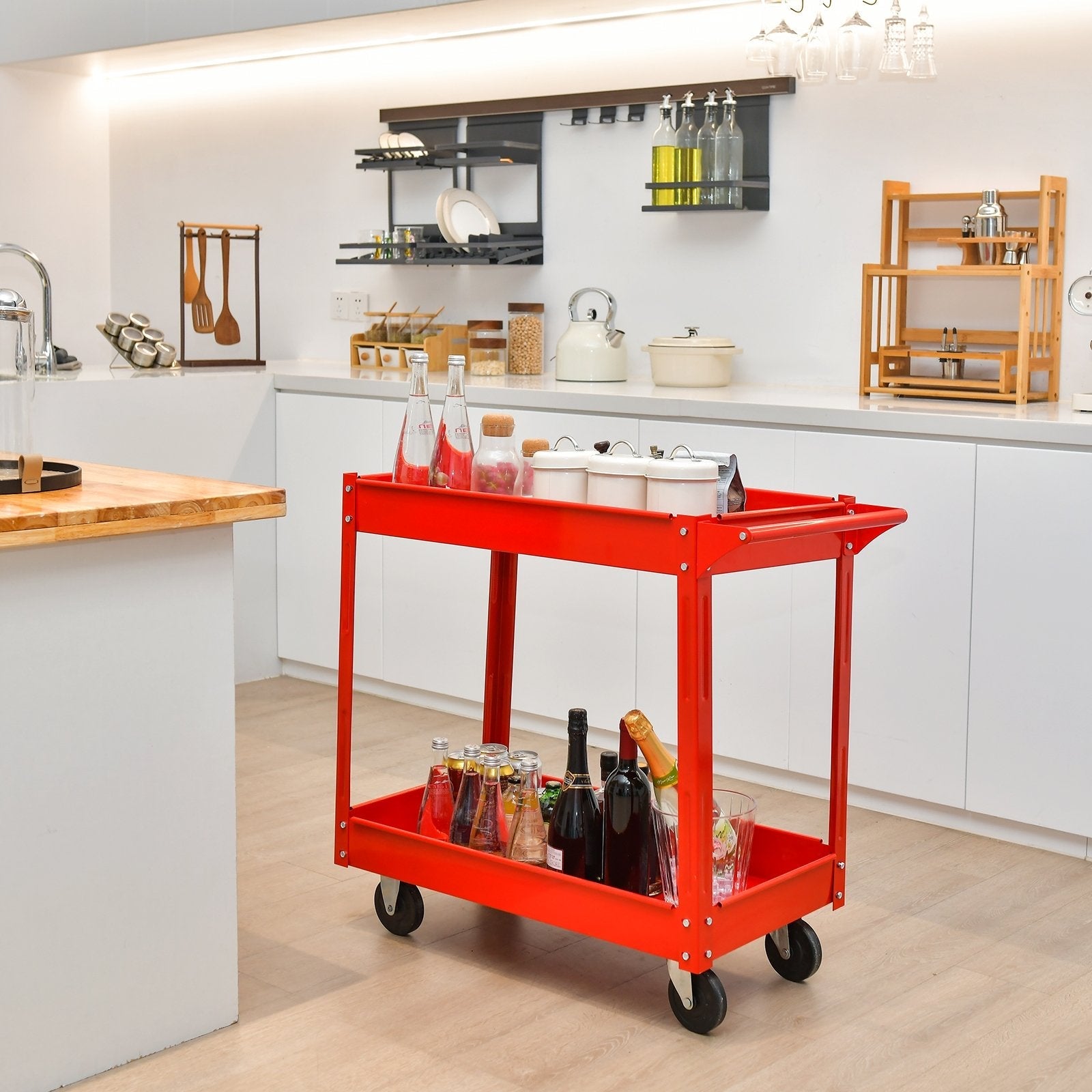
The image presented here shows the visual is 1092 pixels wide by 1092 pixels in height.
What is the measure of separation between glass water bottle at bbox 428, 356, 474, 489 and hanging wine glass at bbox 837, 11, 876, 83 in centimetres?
121

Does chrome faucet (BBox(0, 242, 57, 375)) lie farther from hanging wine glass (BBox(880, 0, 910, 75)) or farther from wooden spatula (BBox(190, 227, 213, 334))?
hanging wine glass (BBox(880, 0, 910, 75))

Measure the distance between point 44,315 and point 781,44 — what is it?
182 centimetres

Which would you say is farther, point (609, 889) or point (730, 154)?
point (730, 154)

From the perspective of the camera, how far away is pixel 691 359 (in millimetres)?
3795

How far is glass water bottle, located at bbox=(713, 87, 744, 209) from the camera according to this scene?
150 inches

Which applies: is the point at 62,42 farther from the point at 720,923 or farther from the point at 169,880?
the point at 720,923

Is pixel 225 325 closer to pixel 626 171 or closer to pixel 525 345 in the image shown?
pixel 525 345

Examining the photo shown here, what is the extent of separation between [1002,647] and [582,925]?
1175 mm

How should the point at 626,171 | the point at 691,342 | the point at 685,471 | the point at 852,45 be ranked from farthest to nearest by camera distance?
→ the point at 626,171 < the point at 691,342 < the point at 852,45 < the point at 685,471

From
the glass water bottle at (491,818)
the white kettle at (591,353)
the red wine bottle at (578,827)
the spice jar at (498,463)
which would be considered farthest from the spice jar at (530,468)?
the white kettle at (591,353)

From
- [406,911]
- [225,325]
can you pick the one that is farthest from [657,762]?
[225,325]

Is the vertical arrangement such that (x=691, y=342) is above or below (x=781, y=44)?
below

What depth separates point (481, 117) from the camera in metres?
4.50

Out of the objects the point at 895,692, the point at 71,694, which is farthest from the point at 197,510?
the point at 895,692
